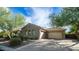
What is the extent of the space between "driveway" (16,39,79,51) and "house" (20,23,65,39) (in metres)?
0.07

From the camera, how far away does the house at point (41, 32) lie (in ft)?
11.3

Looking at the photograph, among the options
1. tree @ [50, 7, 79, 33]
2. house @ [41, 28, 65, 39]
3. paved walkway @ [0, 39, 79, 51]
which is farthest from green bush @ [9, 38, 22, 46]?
tree @ [50, 7, 79, 33]

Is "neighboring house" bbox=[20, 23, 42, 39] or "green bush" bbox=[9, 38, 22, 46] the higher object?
"neighboring house" bbox=[20, 23, 42, 39]

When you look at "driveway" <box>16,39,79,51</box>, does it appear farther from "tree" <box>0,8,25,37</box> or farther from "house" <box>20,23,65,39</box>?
"tree" <box>0,8,25,37</box>

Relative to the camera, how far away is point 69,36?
346cm

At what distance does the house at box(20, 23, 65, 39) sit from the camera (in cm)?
345

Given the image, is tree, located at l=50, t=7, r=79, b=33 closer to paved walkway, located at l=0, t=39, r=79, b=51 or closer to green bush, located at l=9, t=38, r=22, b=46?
paved walkway, located at l=0, t=39, r=79, b=51

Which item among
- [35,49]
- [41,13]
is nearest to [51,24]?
[41,13]

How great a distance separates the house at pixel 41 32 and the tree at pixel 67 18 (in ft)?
0.36

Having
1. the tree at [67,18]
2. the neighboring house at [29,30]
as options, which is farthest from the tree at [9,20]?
the tree at [67,18]

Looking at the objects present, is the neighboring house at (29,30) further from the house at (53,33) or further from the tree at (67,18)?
the tree at (67,18)

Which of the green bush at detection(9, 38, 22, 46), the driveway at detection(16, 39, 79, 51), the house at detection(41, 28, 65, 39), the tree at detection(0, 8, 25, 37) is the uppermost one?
the tree at detection(0, 8, 25, 37)

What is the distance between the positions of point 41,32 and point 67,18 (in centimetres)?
45
